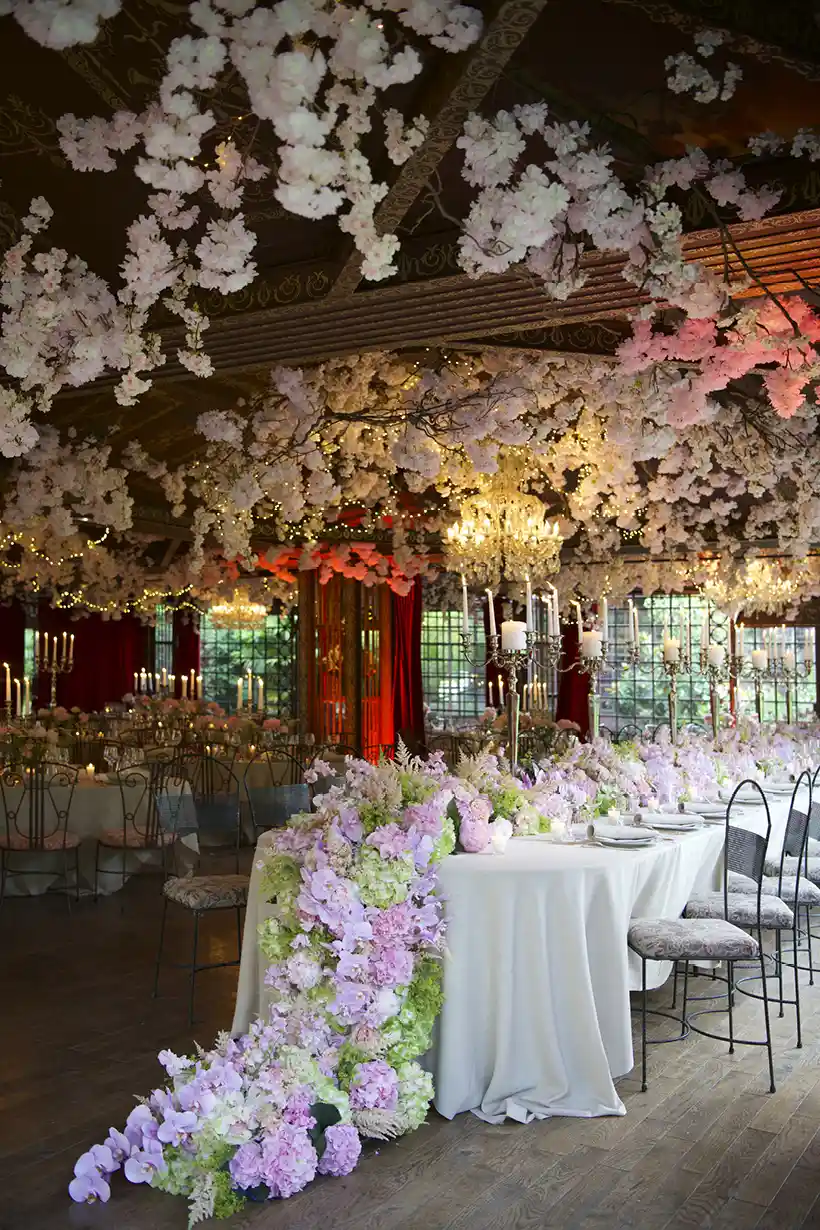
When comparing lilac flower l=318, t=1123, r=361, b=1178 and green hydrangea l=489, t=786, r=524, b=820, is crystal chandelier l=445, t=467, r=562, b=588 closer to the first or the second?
green hydrangea l=489, t=786, r=524, b=820

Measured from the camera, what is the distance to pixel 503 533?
705 centimetres

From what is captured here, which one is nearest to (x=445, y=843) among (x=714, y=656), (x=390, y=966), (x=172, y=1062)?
(x=390, y=966)

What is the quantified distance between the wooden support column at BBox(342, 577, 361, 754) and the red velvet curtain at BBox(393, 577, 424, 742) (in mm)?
2309

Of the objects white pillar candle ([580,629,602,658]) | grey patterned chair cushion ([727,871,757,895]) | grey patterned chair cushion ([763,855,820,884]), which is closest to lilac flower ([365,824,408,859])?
grey patterned chair cushion ([727,871,757,895])

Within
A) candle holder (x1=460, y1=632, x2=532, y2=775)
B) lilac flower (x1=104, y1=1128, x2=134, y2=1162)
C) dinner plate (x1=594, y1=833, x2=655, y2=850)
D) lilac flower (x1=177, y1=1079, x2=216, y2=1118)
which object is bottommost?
lilac flower (x1=104, y1=1128, x2=134, y2=1162)

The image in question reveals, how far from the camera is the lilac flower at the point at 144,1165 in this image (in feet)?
10.5

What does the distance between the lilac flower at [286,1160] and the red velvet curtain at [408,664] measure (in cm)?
1184

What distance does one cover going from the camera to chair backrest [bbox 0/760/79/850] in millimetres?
7141

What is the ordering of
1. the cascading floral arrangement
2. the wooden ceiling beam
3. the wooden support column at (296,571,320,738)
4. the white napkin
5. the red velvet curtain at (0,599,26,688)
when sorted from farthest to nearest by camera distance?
the red velvet curtain at (0,599,26,688) → the wooden support column at (296,571,320,738) → the white napkin → the cascading floral arrangement → the wooden ceiling beam

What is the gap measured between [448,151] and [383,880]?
7.95 feet

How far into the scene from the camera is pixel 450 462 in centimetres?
743

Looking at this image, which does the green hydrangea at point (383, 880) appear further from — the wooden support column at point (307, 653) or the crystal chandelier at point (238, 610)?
the crystal chandelier at point (238, 610)

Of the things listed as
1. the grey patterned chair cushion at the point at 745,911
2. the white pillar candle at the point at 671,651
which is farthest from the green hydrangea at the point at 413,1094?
the white pillar candle at the point at 671,651

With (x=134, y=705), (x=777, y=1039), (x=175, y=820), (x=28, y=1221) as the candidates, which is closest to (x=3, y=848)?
(x=175, y=820)
